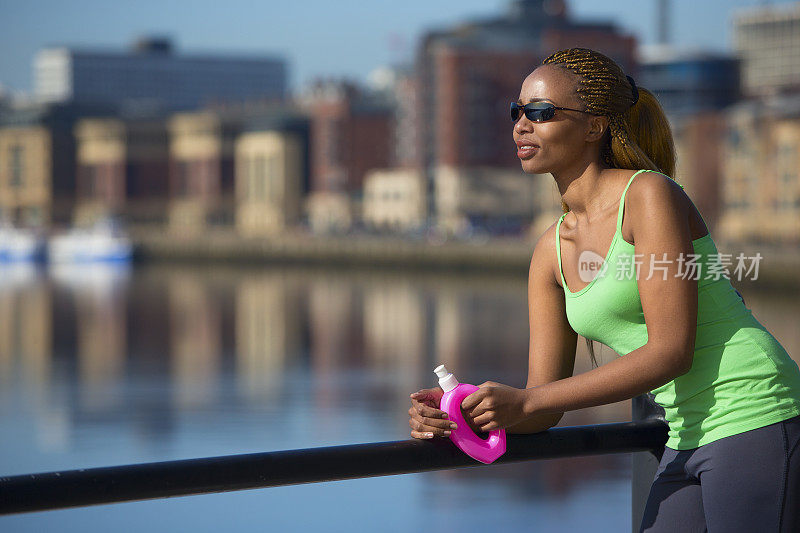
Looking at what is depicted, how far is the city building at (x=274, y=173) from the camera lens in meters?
122

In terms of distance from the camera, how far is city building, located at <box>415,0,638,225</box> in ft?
312

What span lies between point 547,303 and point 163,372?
35.4 m

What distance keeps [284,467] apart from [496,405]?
420 millimetres

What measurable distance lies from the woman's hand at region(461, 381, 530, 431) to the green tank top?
23 cm

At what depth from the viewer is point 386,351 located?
4209cm

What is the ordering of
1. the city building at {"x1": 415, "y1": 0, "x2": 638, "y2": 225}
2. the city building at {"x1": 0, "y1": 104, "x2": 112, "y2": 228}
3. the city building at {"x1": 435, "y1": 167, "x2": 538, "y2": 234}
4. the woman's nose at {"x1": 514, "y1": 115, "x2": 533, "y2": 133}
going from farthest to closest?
the city building at {"x1": 0, "y1": 104, "x2": 112, "y2": 228} < the city building at {"x1": 415, "y1": 0, "x2": 638, "y2": 225} < the city building at {"x1": 435, "y1": 167, "x2": 538, "y2": 234} < the woman's nose at {"x1": 514, "y1": 115, "x2": 533, "y2": 133}

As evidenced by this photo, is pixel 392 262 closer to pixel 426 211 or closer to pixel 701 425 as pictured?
pixel 426 211

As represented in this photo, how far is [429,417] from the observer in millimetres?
2492

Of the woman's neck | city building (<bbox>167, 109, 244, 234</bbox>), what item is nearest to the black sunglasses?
the woman's neck

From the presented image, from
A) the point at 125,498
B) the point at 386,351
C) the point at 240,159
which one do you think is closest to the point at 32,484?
the point at 125,498

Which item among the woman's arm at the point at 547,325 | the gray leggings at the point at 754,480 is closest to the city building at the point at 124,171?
the woman's arm at the point at 547,325

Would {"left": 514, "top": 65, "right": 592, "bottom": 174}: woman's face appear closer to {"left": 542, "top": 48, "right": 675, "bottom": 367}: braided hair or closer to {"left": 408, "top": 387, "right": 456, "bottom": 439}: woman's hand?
{"left": 542, "top": 48, "right": 675, "bottom": 367}: braided hair

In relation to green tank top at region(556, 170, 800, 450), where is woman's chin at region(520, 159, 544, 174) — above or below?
above

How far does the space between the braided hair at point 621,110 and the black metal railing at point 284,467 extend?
1.88 feet
